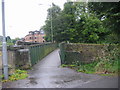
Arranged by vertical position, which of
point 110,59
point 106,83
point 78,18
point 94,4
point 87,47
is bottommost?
point 106,83

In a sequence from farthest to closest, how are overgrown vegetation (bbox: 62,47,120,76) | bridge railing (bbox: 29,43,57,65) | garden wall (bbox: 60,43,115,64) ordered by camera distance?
1. bridge railing (bbox: 29,43,57,65)
2. garden wall (bbox: 60,43,115,64)
3. overgrown vegetation (bbox: 62,47,120,76)

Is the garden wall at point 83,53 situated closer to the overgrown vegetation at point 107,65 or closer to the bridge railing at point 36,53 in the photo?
the overgrown vegetation at point 107,65

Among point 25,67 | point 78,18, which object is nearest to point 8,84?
point 25,67

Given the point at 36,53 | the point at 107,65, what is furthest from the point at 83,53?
the point at 36,53

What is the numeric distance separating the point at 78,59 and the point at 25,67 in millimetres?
3311

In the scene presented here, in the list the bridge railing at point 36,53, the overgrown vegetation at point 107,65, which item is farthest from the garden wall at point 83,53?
the bridge railing at point 36,53

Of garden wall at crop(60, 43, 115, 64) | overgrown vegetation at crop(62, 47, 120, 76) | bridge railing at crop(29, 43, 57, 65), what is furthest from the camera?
bridge railing at crop(29, 43, 57, 65)

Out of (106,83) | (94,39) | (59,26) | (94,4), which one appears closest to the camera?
(106,83)

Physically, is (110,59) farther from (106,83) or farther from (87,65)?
(106,83)

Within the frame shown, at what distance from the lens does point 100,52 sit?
951 centimetres

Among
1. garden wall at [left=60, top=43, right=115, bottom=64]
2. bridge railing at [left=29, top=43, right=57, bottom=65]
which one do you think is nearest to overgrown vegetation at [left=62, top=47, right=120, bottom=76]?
garden wall at [left=60, top=43, right=115, bottom=64]

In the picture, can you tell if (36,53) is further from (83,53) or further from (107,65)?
(107,65)

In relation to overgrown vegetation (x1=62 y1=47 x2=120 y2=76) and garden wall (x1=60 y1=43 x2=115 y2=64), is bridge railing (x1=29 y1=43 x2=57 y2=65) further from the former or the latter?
overgrown vegetation (x1=62 y1=47 x2=120 y2=76)

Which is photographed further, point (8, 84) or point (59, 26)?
point (59, 26)
